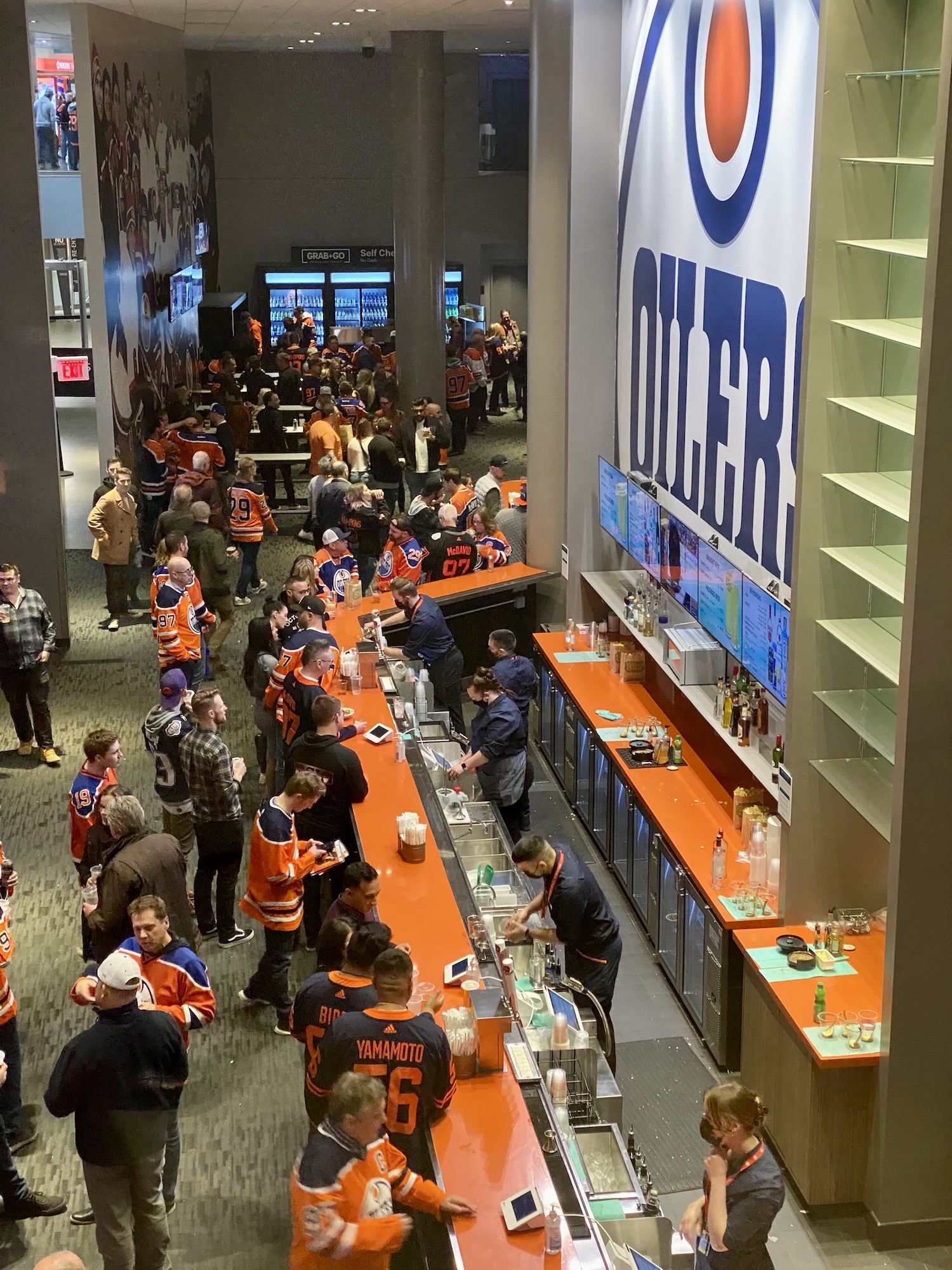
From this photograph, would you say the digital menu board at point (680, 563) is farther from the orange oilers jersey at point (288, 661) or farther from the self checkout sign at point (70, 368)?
the self checkout sign at point (70, 368)

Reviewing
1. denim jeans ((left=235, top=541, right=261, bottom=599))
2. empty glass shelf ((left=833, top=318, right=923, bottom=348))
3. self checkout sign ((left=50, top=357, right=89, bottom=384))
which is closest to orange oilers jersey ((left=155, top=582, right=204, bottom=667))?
denim jeans ((left=235, top=541, right=261, bottom=599))

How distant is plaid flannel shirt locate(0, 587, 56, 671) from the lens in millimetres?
9039

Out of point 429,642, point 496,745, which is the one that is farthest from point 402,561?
point 496,745

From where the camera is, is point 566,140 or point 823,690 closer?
point 823,690


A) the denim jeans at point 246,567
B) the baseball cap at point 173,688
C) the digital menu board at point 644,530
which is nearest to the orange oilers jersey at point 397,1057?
the baseball cap at point 173,688

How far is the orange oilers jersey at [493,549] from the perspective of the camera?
11.2 meters

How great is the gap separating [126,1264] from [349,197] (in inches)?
886

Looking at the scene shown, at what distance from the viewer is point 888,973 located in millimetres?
5262

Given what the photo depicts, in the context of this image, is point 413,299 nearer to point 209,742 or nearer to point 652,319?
point 652,319

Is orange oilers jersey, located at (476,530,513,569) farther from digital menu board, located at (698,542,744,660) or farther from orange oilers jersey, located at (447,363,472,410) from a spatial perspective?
orange oilers jersey, located at (447,363,472,410)

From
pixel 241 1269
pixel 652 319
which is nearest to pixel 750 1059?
pixel 241 1269

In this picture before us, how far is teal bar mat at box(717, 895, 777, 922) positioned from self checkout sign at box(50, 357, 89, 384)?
51.3 feet

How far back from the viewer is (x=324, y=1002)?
4809mm

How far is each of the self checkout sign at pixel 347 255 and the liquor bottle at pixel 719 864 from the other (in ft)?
65.0
